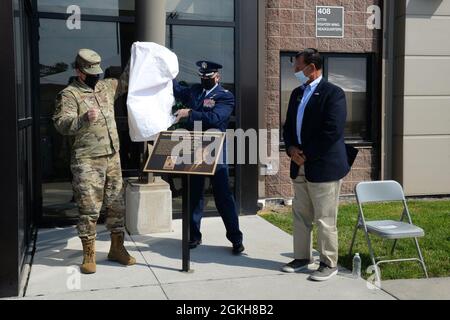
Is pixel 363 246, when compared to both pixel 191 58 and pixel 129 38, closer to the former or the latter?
pixel 191 58

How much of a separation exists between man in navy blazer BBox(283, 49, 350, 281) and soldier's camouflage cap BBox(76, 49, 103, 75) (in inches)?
73.9

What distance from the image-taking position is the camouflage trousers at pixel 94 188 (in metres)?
5.03

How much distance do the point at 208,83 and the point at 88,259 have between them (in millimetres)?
2127

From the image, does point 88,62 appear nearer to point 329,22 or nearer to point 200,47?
point 200,47

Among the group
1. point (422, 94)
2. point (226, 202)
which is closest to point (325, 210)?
point (226, 202)

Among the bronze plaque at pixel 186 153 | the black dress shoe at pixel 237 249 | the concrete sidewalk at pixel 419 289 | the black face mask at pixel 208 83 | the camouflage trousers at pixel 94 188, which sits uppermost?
the black face mask at pixel 208 83

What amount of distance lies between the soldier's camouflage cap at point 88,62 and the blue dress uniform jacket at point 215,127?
97 cm

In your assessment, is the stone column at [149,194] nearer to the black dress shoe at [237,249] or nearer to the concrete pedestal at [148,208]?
the concrete pedestal at [148,208]

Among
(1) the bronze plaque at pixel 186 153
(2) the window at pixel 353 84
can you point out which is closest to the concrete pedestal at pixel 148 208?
(1) the bronze plaque at pixel 186 153

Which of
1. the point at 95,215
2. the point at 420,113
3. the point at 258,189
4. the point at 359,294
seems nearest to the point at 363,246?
the point at 359,294

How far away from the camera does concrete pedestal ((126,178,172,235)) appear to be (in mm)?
6492

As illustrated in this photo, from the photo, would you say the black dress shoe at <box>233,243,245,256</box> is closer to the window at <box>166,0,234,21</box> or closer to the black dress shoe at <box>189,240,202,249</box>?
the black dress shoe at <box>189,240,202,249</box>

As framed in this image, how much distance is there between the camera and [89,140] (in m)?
5.05

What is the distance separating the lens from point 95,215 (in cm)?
510
